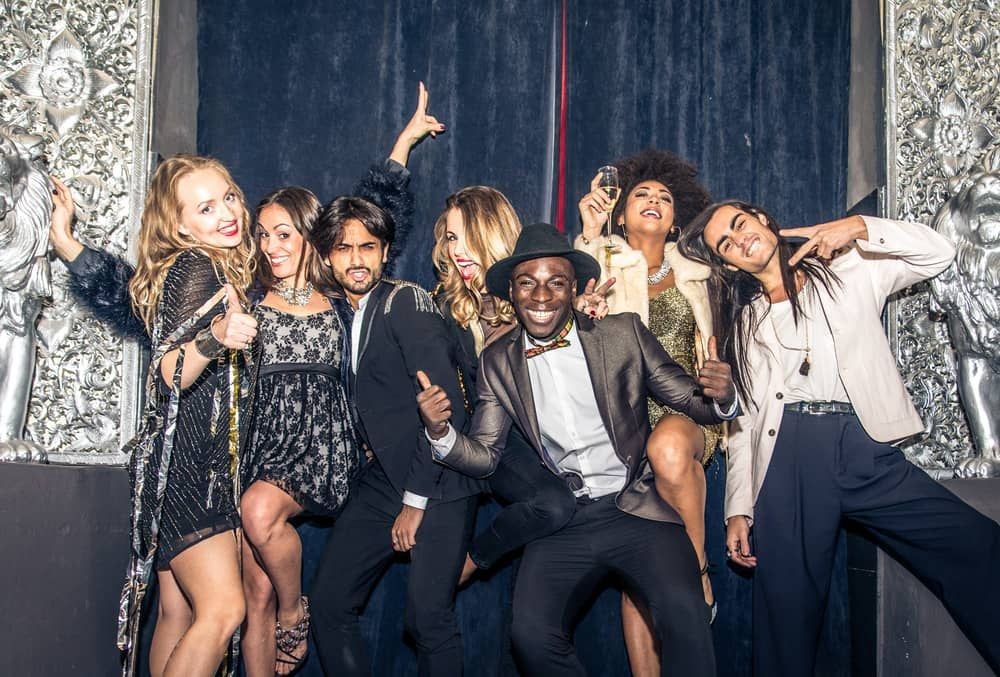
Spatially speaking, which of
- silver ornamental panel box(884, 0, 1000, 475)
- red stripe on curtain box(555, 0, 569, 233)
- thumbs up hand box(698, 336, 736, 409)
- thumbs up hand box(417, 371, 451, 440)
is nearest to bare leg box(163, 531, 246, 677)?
thumbs up hand box(417, 371, 451, 440)

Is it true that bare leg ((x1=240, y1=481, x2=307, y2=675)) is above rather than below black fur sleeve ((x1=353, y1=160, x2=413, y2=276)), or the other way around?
below

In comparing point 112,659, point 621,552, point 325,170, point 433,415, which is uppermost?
point 325,170

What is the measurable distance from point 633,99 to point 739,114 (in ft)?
1.70

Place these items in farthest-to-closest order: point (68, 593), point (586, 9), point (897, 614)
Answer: point (586, 9)
point (897, 614)
point (68, 593)

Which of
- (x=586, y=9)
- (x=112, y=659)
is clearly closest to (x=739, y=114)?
(x=586, y=9)

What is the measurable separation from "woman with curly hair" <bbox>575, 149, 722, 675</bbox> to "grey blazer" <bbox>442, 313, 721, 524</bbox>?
19 centimetres

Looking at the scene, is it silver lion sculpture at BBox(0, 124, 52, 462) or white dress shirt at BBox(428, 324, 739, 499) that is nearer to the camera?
white dress shirt at BBox(428, 324, 739, 499)

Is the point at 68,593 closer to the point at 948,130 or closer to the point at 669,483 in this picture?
the point at 669,483

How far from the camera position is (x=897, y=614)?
406cm

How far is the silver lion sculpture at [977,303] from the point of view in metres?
4.30

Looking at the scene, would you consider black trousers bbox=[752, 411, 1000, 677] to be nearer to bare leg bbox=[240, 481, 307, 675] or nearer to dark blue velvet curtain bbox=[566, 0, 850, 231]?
dark blue velvet curtain bbox=[566, 0, 850, 231]

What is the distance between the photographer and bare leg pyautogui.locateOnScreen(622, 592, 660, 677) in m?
4.04

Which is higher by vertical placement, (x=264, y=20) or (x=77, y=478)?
(x=264, y=20)

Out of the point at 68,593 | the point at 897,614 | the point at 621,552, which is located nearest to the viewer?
the point at 621,552
